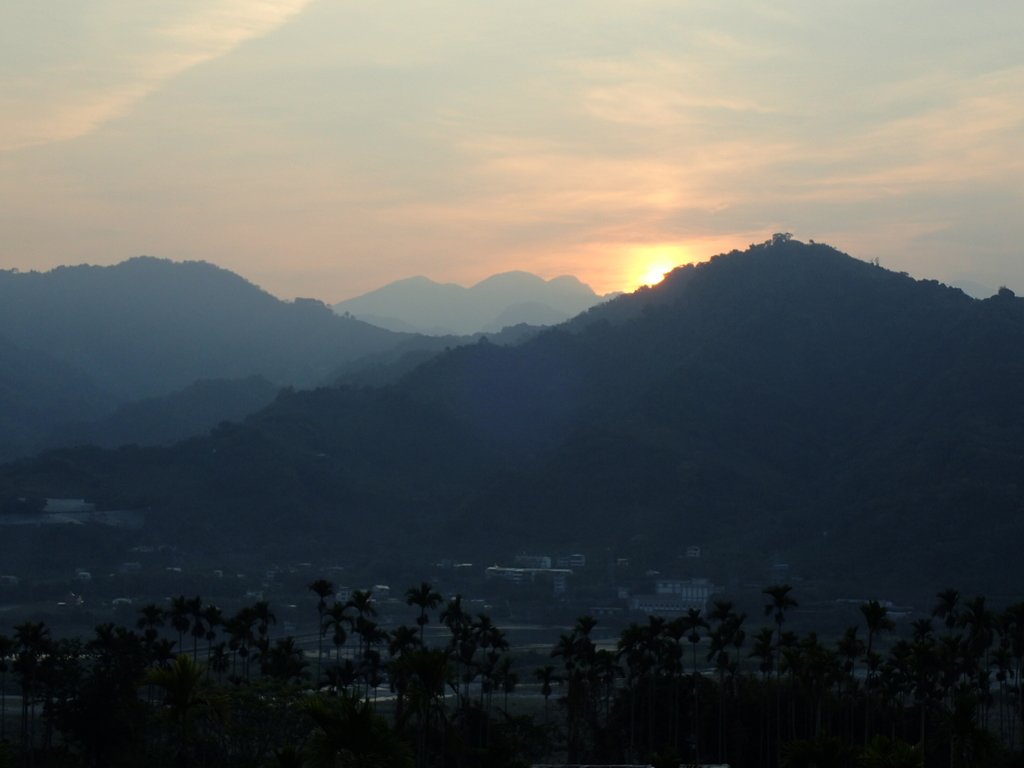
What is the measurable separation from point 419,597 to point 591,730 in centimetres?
1230

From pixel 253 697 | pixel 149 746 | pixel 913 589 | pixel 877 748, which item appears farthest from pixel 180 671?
pixel 913 589

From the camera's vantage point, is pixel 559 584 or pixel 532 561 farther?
pixel 532 561

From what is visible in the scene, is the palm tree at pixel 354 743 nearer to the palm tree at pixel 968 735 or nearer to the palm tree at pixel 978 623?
the palm tree at pixel 968 735

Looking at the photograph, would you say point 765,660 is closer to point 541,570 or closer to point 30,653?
point 30,653

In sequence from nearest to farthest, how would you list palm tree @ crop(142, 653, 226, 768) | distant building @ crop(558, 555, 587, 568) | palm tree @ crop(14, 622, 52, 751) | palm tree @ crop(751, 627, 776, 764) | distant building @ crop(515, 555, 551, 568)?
palm tree @ crop(142, 653, 226, 768), palm tree @ crop(14, 622, 52, 751), palm tree @ crop(751, 627, 776, 764), distant building @ crop(558, 555, 587, 568), distant building @ crop(515, 555, 551, 568)

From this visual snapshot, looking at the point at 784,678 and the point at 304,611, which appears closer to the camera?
the point at 784,678

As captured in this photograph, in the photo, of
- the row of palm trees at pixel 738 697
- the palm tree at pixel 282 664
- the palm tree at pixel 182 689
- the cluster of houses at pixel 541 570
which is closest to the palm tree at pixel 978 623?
the row of palm trees at pixel 738 697

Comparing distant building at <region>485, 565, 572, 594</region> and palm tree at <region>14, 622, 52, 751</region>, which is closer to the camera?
palm tree at <region>14, 622, 52, 751</region>

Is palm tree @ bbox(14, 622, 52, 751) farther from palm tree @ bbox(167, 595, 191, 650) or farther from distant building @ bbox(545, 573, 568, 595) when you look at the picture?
distant building @ bbox(545, 573, 568, 595)

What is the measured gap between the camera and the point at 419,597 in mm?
64375

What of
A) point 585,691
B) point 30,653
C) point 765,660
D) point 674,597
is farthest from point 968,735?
point 674,597

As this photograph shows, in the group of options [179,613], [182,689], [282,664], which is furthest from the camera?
[179,613]

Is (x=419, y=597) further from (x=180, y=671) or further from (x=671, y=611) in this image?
(x=671, y=611)

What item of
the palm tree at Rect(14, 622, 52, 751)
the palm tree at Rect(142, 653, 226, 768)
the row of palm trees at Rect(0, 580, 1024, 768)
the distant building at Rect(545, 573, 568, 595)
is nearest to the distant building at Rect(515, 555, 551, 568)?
the distant building at Rect(545, 573, 568, 595)
